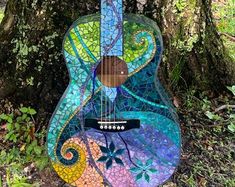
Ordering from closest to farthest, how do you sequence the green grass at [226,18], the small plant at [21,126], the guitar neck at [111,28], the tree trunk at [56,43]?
the guitar neck at [111,28] → the tree trunk at [56,43] → the small plant at [21,126] → the green grass at [226,18]

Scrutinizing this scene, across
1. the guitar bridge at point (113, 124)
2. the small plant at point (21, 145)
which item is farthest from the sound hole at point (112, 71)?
the small plant at point (21, 145)

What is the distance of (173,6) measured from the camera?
2.58m

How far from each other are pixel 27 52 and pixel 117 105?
61 cm

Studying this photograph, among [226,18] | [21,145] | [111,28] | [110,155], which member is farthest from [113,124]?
[226,18]

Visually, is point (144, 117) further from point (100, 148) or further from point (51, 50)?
point (51, 50)

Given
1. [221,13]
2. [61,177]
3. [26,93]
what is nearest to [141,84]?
[61,177]

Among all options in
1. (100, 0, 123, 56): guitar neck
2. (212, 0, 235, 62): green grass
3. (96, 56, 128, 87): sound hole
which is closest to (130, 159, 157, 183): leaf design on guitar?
(96, 56, 128, 87): sound hole

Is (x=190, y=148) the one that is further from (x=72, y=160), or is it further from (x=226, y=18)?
(x=226, y=18)

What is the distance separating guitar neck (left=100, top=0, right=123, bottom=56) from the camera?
6.97 ft

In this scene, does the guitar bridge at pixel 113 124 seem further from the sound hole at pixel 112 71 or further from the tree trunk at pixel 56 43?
the tree trunk at pixel 56 43

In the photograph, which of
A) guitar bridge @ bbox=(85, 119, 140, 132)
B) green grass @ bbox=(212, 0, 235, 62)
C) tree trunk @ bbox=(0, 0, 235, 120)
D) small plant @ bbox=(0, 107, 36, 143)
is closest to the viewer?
guitar bridge @ bbox=(85, 119, 140, 132)

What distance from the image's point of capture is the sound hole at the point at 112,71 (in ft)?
7.16

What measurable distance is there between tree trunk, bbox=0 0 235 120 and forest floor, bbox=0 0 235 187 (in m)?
0.11

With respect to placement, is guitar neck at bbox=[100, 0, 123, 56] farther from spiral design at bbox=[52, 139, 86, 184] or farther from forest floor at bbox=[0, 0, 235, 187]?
forest floor at bbox=[0, 0, 235, 187]
